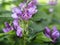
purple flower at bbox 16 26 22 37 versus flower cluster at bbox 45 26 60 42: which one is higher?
purple flower at bbox 16 26 22 37

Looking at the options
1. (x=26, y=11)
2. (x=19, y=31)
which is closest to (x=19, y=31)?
(x=19, y=31)

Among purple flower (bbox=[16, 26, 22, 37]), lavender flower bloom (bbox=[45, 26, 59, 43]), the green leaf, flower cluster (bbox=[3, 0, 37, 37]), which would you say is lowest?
lavender flower bloom (bbox=[45, 26, 59, 43])

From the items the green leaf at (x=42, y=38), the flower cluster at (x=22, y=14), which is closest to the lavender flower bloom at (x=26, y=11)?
the flower cluster at (x=22, y=14)

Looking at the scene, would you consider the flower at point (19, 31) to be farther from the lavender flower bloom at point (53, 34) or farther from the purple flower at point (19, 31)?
the lavender flower bloom at point (53, 34)

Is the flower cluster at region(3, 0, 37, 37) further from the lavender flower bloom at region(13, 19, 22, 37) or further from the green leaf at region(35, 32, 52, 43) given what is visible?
the green leaf at region(35, 32, 52, 43)

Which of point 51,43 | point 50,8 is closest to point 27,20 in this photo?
point 51,43

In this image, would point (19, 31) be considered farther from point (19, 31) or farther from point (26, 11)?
point (26, 11)

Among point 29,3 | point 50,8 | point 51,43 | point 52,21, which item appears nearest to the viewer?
point 29,3

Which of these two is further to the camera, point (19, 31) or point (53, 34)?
point (53, 34)

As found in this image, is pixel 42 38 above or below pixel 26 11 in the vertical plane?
below

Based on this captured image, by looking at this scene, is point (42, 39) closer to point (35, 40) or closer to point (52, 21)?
point (35, 40)

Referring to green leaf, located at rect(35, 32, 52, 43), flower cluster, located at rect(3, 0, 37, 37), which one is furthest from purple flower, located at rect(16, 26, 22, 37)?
green leaf, located at rect(35, 32, 52, 43)
